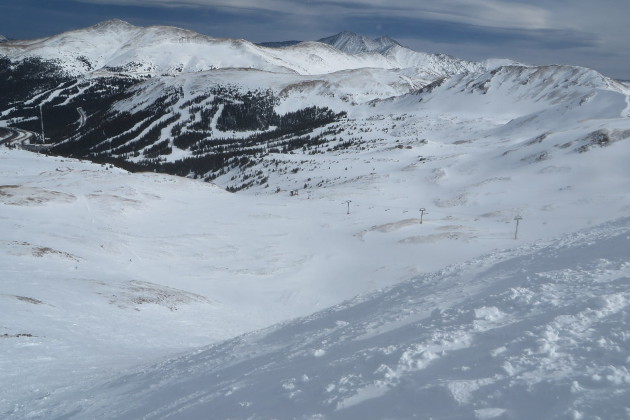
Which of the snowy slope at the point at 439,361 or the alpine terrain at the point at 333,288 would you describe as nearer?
the snowy slope at the point at 439,361

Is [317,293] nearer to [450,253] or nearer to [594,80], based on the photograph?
[450,253]

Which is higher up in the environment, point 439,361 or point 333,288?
point 439,361

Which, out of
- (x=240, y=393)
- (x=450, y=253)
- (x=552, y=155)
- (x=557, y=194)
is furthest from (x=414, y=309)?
(x=552, y=155)

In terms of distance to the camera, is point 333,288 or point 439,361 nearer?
point 439,361

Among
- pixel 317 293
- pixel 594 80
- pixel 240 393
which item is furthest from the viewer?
pixel 594 80

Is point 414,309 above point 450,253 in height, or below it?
above

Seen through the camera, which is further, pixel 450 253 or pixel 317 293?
pixel 450 253

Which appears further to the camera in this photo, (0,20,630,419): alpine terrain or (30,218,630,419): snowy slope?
(0,20,630,419): alpine terrain

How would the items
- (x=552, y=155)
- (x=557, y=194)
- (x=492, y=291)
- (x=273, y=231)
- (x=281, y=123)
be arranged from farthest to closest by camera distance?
(x=281, y=123) → (x=552, y=155) → (x=557, y=194) → (x=273, y=231) → (x=492, y=291)
